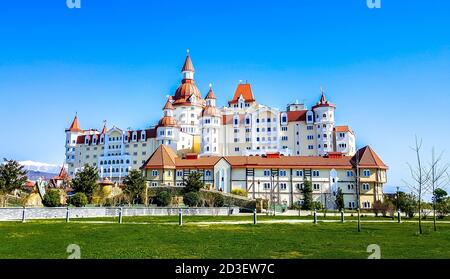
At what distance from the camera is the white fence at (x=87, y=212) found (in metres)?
29.6

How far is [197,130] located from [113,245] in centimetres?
8994

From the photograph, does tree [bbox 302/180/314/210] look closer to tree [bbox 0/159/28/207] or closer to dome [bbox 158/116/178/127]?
tree [bbox 0/159/28/207]

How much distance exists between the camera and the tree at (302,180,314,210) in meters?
60.0

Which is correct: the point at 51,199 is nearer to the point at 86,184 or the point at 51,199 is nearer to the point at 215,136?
the point at 86,184

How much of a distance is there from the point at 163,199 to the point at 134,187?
416cm

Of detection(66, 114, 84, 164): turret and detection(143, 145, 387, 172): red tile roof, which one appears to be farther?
detection(66, 114, 84, 164): turret

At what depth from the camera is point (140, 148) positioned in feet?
329

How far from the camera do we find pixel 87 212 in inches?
1347

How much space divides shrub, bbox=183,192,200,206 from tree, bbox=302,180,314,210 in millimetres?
16404

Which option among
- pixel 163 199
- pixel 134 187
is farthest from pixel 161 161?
pixel 134 187

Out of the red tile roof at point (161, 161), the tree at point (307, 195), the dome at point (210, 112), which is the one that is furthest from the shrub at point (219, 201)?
the dome at point (210, 112)

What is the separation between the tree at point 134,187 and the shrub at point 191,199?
574 cm

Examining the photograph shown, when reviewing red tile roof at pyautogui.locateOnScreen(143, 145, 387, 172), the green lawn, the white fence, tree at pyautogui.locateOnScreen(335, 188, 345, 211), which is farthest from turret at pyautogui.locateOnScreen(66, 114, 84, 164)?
the green lawn
